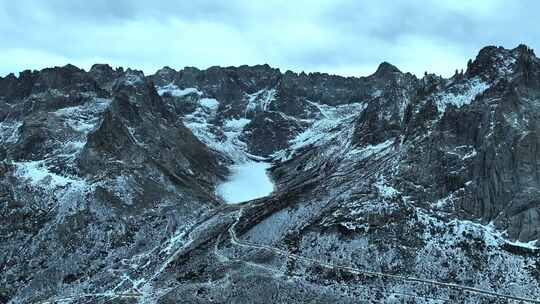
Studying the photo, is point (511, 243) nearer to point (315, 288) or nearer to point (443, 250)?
point (443, 250)

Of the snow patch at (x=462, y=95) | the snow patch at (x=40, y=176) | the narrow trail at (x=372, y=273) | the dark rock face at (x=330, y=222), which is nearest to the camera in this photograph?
the narrow trail at (x=372, y=273)

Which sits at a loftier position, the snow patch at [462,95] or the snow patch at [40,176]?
the snow patch at [462,95]

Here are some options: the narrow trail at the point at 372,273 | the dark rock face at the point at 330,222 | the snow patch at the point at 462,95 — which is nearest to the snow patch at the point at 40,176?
the dark rock face at the point at 330,222

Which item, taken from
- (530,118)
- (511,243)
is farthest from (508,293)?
(530,118)

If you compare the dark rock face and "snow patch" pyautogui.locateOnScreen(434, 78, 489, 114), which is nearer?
the dark rock face

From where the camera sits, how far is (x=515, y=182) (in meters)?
145

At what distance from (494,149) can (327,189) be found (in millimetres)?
35252

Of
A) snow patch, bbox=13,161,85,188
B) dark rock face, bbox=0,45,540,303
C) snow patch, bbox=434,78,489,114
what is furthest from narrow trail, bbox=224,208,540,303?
snow patch, bbox=434,78,489,114

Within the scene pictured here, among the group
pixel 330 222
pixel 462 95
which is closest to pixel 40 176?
pixel 330 222

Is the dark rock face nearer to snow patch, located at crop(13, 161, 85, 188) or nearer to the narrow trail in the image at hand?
the narrow trail

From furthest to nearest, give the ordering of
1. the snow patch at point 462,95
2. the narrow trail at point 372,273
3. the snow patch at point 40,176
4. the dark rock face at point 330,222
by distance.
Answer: the snow patch at point 40,176 → the snow patch at point 462,95 → the dark rock face at point 330,222 → the narrow trail at point 372,273

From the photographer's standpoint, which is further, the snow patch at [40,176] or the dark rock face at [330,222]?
the snow patch at [40,176]

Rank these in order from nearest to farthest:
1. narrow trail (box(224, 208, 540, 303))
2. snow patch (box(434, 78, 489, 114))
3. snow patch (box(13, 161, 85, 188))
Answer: narrow trail (box(224, 208, 540, 303)), snow patch (box(434, 78, 489, 114)), snow patch (box(13, 161, 85, 188))

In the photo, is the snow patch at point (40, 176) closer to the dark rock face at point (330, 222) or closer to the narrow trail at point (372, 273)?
the dark rock face at point (330, 222)
